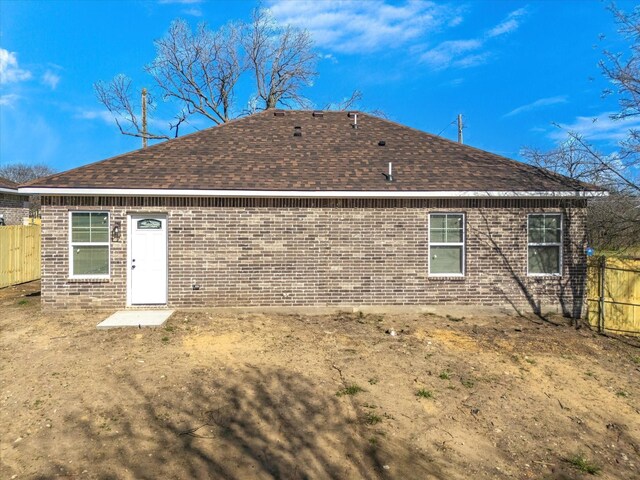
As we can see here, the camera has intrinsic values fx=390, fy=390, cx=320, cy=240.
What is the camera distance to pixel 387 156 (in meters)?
11.2

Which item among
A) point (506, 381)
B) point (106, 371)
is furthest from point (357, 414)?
point (106, 371)

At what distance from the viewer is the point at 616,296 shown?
9.13 meters

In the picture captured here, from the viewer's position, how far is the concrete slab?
824 cm

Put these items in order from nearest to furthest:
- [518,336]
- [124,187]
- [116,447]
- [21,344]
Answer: [116,447] → [21,344] → [518,336] → [124,187]

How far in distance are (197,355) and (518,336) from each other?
6621 mm

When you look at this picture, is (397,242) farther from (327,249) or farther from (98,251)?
(98,251)

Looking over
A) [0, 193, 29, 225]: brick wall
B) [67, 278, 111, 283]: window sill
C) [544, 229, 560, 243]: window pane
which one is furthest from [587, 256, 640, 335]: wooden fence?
[0, 193, 29, 225]: brick wall

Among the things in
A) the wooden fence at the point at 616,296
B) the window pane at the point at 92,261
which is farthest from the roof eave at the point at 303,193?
the wooden fence at the point at 616,296

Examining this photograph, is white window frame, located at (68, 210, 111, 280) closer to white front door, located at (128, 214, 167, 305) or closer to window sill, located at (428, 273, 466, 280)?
Result: white front door, located at (128, 214, 167, 305)

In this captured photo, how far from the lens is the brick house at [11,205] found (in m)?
16.7

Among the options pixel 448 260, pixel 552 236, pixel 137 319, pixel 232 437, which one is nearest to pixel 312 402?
pixel 232 437

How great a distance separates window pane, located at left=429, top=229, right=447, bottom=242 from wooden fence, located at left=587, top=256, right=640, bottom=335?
3.59 m

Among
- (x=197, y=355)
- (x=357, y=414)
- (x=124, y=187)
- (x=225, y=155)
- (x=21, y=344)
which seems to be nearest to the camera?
(x=357, y=414)

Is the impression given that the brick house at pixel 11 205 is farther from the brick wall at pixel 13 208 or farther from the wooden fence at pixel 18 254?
the wooden fence at pixel 18 254
